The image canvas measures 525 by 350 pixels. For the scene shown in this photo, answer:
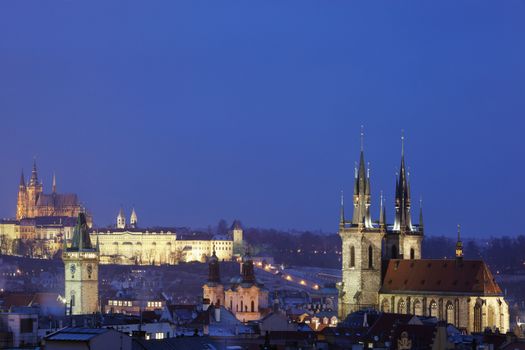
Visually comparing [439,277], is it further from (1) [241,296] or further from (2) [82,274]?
(2) [82,274]

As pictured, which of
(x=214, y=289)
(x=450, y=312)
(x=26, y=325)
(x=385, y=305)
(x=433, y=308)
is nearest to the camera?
(x=26, y=325)

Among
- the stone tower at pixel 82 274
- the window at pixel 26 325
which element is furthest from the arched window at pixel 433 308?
the window at pixel 26 325

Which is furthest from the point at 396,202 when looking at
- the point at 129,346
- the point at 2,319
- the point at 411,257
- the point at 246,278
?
the point at 129,346

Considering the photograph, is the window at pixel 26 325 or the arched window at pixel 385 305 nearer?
the window at pixel 26 325

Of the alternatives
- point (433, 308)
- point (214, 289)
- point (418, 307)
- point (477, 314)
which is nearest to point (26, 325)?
point (477, 314)

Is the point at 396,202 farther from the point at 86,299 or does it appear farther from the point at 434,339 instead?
the point at 434,339

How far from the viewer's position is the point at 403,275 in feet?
400

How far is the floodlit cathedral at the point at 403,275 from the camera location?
117m

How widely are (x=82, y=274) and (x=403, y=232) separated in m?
25.0

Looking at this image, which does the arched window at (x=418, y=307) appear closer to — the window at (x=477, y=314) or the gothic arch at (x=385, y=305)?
the gothic arch at (x=385, y=305)

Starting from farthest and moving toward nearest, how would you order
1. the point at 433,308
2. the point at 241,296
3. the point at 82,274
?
the point at 82,274, the point at 241,296, the point at 433,308

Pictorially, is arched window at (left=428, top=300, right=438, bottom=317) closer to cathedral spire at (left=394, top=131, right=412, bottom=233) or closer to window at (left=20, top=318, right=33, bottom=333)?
cathedral spire at (left=394, top=131, right=412, bottom=233)

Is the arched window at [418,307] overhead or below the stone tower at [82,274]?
below

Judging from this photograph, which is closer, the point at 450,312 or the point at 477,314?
the point at 477,314
